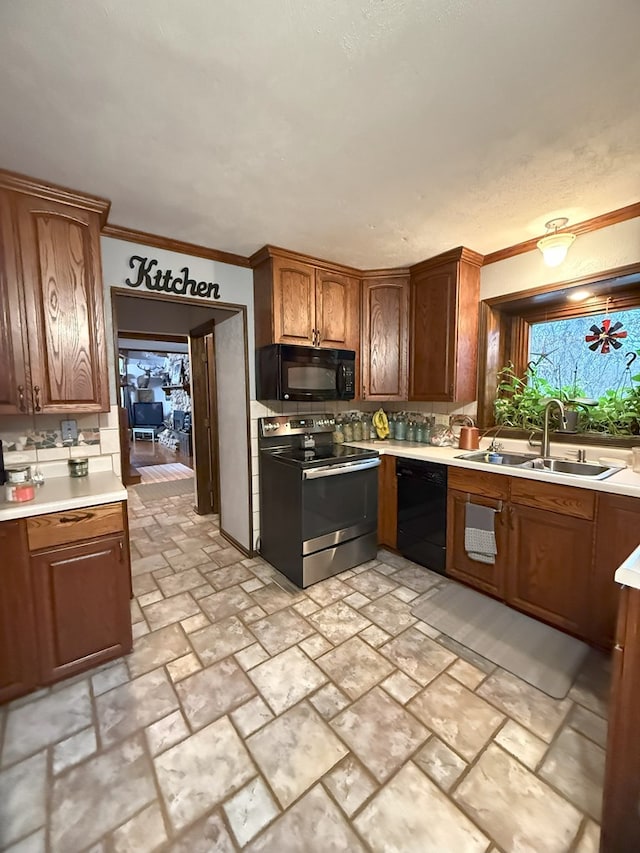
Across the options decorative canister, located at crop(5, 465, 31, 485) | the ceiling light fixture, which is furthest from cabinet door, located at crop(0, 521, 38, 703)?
the ceiling light fixture

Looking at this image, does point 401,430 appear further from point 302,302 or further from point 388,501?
point 302,302

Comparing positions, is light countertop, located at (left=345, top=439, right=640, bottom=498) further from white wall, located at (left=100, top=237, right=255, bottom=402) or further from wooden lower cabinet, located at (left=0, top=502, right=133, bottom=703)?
wooden lower cabinet, located at (left=0, top=502, right=133, bottom=703)

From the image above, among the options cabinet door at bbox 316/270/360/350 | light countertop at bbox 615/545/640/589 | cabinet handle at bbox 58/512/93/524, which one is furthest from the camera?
cabinet door at bbox 316/270/360/350

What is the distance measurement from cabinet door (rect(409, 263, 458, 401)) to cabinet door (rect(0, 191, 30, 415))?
263 cm

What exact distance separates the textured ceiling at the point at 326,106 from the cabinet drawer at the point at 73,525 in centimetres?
159

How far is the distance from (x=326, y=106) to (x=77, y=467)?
219 centimetres

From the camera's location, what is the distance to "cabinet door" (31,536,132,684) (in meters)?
1.65

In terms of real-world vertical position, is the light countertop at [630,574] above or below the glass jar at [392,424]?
below

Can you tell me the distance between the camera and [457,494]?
247 centimetres

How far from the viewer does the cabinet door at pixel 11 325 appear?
5.57 ft

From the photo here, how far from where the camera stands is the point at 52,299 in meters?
1.83

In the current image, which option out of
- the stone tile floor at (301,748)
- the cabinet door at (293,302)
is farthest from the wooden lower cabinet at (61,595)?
the cabinet door at (293,302)

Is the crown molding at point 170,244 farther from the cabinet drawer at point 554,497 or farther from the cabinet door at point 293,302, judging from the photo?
the cabinet drawer at point 554,497

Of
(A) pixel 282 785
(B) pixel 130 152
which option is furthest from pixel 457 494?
(B) pixel 130 152
